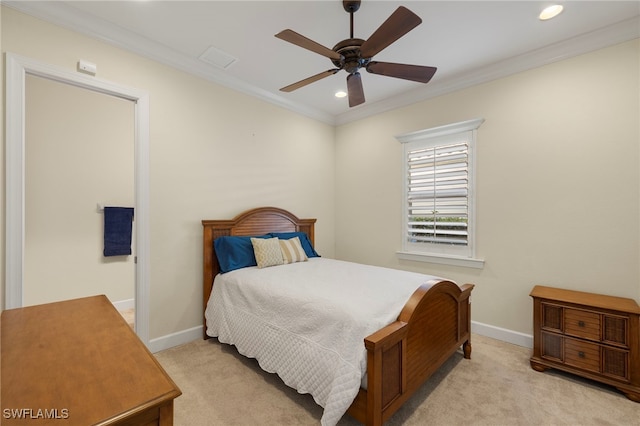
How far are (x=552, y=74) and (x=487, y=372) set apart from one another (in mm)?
2722

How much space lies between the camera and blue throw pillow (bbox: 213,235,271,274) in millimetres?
2881

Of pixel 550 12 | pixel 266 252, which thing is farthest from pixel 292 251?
pixel 550 12

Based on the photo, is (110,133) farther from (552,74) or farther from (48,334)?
(552,74)

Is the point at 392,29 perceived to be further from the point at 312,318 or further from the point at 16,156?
the point at 16,156

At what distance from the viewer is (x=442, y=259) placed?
11.0ft

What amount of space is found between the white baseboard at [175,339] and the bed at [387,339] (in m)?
0.10

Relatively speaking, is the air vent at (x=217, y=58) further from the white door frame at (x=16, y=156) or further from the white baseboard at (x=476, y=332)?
the white baseboard at (x=476, y=332)

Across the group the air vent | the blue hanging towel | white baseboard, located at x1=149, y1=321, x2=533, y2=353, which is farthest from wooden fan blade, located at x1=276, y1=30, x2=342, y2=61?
the blue hanging towel

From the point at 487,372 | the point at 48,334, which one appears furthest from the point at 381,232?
the point at 48,334

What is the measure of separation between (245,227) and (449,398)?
8.13ft

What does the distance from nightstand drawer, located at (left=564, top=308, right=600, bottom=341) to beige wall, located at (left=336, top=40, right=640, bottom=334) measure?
430 millimetres

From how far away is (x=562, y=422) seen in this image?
5.82ft

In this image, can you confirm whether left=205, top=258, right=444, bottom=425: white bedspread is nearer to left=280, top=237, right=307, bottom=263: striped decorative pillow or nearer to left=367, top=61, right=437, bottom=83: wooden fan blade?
left=280, top=237, right=307, bottom=263: striped decorative pillow

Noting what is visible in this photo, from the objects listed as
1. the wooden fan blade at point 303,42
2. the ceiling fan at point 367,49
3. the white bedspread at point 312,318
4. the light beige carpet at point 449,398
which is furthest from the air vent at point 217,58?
the light beige carpet at point 449,398
